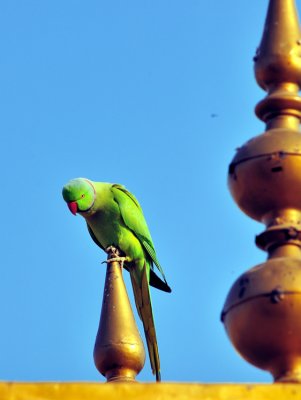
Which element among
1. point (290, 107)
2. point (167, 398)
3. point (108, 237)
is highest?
point (108, 237)

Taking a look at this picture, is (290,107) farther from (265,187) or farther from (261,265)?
(261,265)

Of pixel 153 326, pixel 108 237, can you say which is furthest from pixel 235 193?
pixel 108 237

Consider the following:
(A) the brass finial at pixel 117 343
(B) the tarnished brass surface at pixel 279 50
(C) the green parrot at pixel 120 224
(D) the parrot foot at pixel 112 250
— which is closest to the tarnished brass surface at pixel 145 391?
(B) the tarnished brass surface at pixel 279 50

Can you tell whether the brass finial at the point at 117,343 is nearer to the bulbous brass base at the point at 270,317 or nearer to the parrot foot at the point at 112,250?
the bulbous brass base at the point at 270,317

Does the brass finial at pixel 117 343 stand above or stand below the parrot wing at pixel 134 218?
below

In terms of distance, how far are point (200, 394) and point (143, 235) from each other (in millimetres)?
8628

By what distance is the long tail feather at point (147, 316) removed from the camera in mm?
9781

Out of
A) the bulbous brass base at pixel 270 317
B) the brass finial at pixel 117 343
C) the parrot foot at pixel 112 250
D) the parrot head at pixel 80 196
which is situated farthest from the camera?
the parrot head at pixel 80 196

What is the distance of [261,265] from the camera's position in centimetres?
389

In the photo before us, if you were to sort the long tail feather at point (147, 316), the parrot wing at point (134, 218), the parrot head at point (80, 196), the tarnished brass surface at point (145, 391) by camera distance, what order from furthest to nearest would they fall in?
the parrot wing at point (134, 218) < the parrot head at point (80, 196) < the long tail feather at point (147, 316) < the tarnished brass surface at point (145, 391)

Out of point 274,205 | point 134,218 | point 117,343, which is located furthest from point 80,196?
point 274,205

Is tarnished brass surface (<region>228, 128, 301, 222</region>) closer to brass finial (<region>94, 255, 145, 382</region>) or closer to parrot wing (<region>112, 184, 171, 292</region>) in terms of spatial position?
brass finial (<region>94, 255, 145, 382</region>)

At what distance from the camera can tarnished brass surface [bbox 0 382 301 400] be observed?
3338mm

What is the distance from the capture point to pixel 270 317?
3775mm
